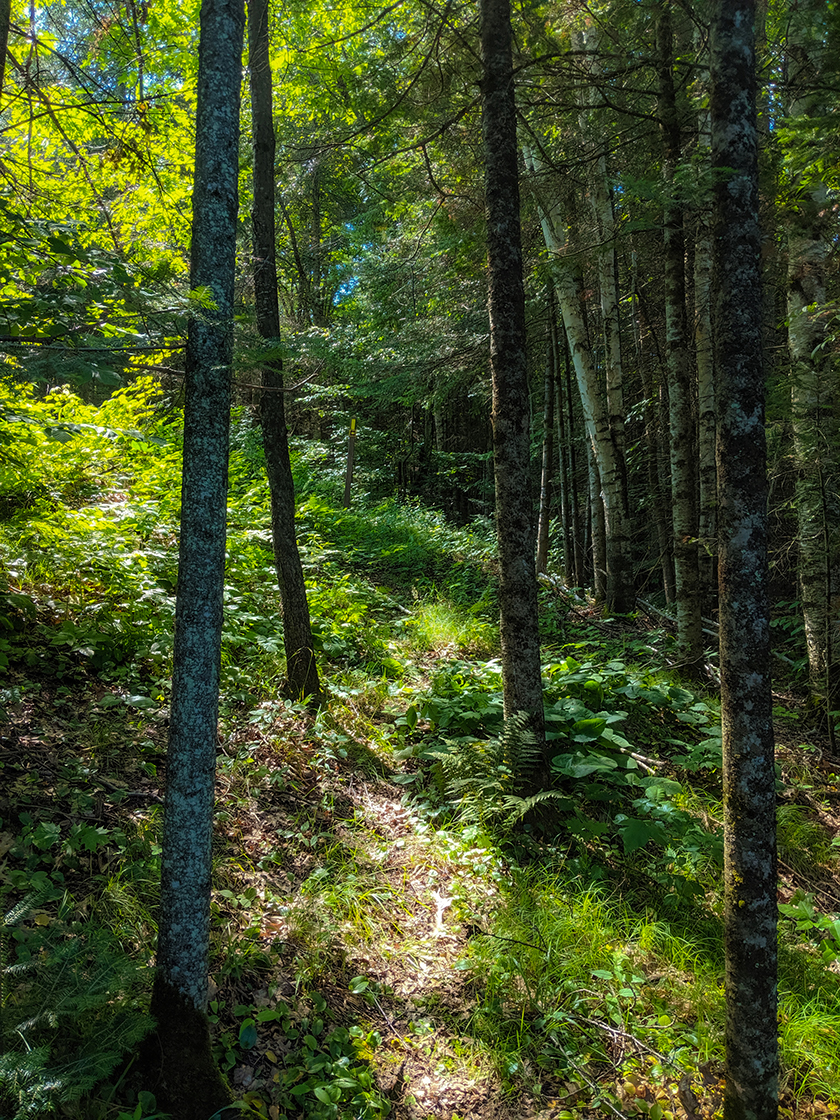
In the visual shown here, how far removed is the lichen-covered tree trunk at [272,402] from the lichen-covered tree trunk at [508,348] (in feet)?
6.49

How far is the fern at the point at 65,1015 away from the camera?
6.54 feet

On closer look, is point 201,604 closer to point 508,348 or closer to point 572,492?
point 508,348

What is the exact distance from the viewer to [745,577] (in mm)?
2607

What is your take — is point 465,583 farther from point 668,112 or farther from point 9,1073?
point 9,1073

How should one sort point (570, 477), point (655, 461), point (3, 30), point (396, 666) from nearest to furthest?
point (3, 30), point (396, 666), point (655, 461), point (570, 477)

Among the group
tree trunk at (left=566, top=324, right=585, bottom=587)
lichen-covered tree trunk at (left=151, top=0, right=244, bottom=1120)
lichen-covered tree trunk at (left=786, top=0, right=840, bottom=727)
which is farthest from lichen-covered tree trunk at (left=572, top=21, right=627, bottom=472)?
lichen-covered tree trunk at (left=151, top=0, right=244, bottom=1120)

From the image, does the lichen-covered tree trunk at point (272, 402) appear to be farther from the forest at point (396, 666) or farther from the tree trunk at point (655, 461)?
the tree trunk at point (655, 461)

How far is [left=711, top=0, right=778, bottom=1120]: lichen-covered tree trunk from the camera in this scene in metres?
2.59

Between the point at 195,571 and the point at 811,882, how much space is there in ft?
15.9

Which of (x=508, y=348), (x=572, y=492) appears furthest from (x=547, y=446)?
(x=508, y=348)

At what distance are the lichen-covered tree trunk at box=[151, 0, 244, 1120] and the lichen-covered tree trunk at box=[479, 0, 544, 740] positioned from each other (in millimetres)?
2111

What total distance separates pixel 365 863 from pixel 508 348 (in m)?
3.78

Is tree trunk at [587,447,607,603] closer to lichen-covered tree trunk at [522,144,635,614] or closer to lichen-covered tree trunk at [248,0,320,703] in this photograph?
lichen-covered tree trunk at [522,144,635,614]

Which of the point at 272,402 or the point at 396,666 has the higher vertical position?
the point at 272,402
